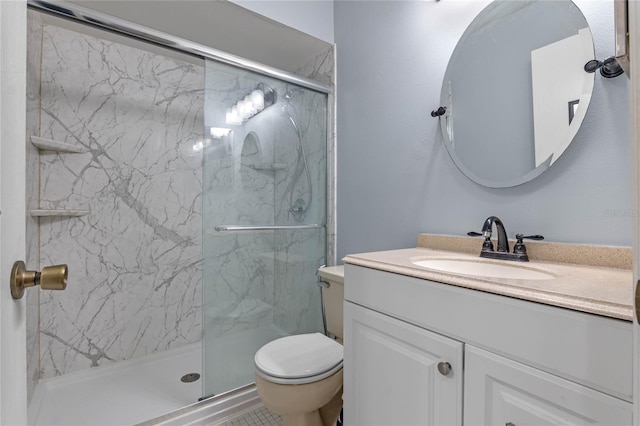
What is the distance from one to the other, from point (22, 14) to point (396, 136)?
141 centimetres

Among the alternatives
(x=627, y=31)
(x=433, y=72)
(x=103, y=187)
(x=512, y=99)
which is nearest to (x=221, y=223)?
(x=103, y=187)

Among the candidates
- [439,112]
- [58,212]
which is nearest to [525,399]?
[439,112]

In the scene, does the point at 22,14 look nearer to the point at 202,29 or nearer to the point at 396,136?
the point at 396,136

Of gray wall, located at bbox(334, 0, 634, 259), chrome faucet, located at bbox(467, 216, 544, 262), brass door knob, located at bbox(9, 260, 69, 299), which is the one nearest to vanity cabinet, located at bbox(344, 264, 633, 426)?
chrome faucet, located at bbox(467, 216, 544, 262)

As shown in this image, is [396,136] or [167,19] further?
[167,19]

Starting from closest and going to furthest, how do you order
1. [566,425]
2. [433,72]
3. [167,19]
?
[566,425] → [433,72] → [167,19]

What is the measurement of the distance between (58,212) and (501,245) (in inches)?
87.4

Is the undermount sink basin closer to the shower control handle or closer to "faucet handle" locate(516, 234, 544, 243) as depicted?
"faucet handle" locate(516, 234, 544, 243)

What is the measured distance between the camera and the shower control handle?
786 mm

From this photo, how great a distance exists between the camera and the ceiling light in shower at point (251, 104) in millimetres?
1671

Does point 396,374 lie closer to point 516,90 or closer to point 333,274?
point 333,274

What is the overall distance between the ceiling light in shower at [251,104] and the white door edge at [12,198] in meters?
→ 1.16

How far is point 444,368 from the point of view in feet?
2.59

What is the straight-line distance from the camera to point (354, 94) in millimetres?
1886
